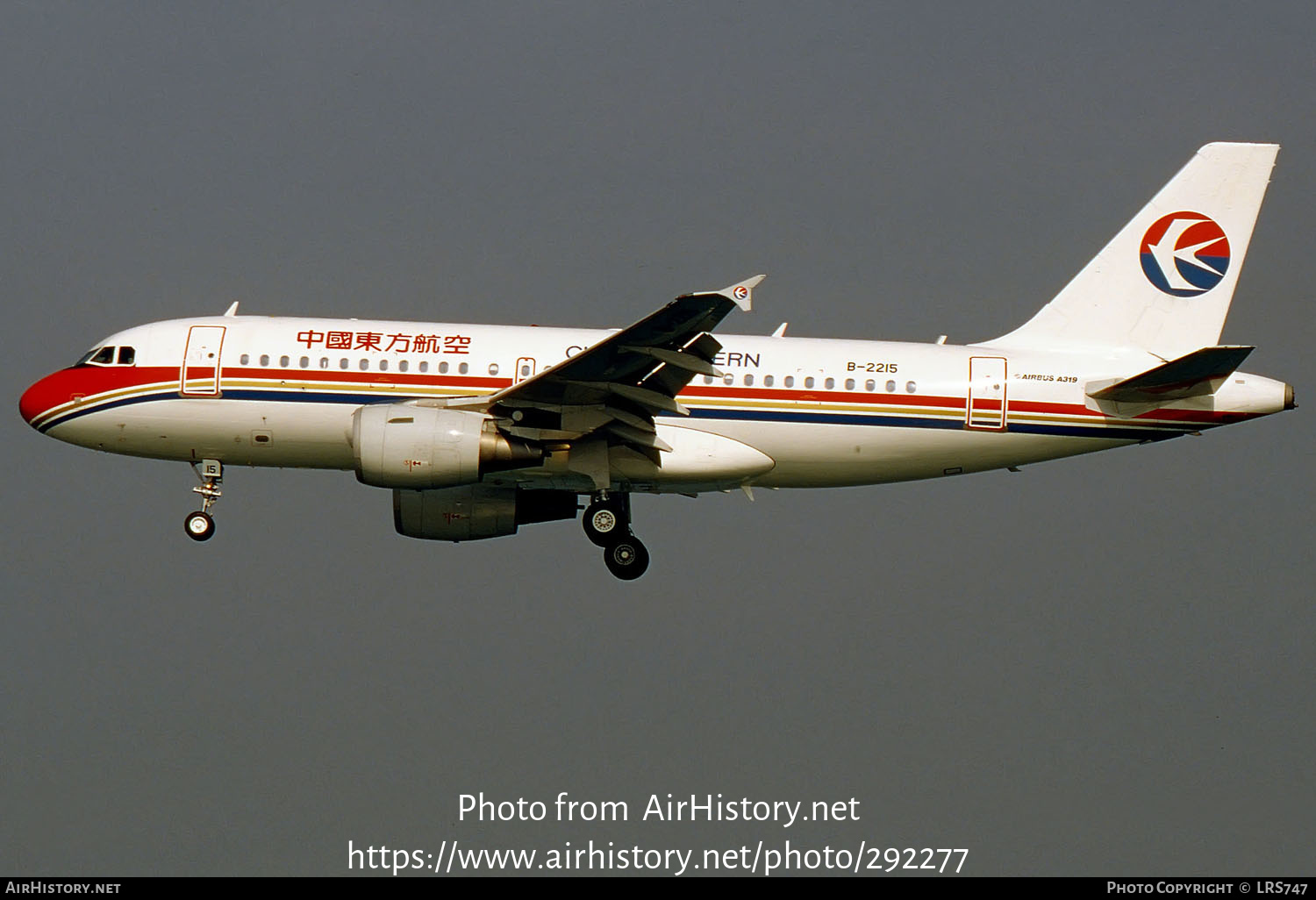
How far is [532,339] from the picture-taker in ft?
114

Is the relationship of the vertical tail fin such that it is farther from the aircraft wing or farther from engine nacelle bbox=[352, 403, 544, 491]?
engine nacelle bbox=[352, 403, 544, 491]

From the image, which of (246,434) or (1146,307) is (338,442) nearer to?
(246,434)

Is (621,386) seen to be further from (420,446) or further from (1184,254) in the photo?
(1184,254)

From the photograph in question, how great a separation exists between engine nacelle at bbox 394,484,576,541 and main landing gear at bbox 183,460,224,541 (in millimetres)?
3520

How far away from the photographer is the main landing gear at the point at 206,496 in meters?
35.2

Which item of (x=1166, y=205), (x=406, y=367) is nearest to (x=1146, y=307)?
(x=1166, y=205)

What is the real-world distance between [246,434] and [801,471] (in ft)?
34.7

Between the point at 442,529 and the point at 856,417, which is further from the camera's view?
the point at 442,529

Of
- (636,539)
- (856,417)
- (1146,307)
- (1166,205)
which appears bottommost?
(636,539)

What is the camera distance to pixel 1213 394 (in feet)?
111

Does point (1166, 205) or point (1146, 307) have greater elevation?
point (1166, 205)

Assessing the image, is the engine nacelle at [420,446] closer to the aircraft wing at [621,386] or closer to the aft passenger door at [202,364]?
the aircraft wing at [621,386]

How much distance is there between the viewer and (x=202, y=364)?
3450 centimetres

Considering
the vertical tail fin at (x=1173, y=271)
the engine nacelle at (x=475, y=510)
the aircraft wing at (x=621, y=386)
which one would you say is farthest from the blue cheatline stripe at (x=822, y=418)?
the engine nacelle at (x=475, y=510)
